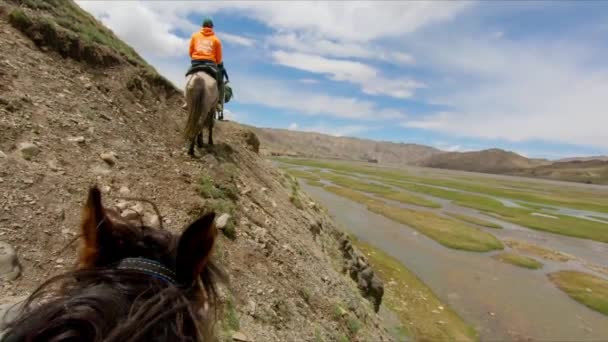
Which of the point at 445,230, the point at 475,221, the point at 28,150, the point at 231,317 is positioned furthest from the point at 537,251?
the point at 28,150

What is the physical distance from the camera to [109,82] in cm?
1025

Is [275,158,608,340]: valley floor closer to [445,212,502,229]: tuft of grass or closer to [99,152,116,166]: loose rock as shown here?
[445,212,502,229]: tuft of grass

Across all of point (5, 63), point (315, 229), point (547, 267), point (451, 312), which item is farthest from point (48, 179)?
point (547, 267)

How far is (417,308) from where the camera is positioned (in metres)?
16.2

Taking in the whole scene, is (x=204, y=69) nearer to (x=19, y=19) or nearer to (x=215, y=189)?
(x=215, y=189)

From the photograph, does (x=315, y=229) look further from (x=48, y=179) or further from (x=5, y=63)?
(x=5, y=63)

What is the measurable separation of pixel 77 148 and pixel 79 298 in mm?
7199

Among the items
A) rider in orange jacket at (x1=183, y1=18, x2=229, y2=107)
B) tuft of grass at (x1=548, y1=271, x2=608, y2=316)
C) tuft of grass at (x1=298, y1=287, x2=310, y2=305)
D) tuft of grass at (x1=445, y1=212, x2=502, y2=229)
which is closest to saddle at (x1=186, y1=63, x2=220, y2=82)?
rider in orange jacket at (x1=183, y1=18, x2=229, y2=107)

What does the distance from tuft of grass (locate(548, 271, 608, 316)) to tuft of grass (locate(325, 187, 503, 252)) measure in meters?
5.60

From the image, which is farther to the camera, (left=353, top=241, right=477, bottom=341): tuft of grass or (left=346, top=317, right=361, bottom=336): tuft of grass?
(left=353, top=241, right=477, bottom=341): tuft of grass

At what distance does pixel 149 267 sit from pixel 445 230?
113 feet

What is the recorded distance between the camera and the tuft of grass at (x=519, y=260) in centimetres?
2534

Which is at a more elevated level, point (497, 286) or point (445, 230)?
point (445, 230)

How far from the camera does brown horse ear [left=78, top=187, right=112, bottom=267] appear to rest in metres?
1.69
